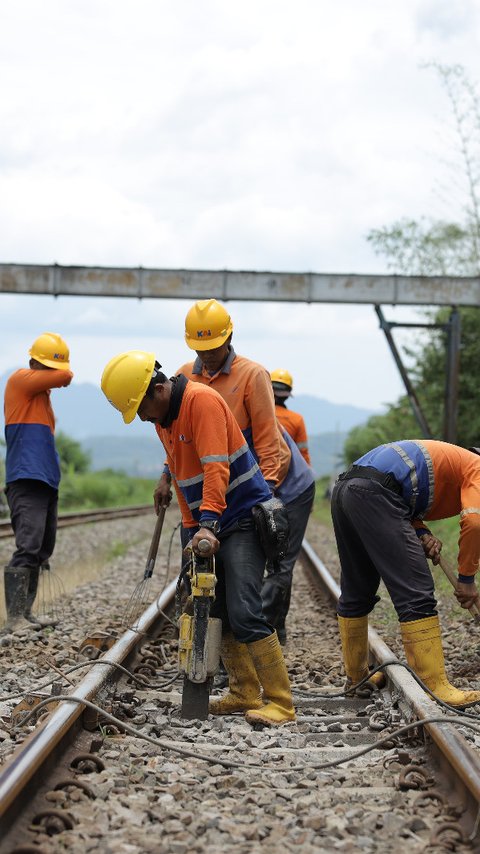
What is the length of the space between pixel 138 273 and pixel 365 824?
1583 centimetres

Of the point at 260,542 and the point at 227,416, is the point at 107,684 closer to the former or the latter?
the point at 260,542

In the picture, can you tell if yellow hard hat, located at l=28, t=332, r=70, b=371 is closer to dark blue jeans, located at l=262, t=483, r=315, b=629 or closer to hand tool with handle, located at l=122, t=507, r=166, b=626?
hand tool with handle, located at l=122, t=507, r=166, b=626

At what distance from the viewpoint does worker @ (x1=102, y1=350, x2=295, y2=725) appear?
4.93 m

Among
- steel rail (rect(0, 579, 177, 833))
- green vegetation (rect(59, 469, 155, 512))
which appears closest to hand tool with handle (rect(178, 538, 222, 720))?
steel rail (rect(0, 579, 177, 833))

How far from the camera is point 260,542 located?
5250 millimetres

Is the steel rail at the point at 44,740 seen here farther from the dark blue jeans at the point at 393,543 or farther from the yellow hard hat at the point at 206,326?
the yellow hard hat at the point at 206,326

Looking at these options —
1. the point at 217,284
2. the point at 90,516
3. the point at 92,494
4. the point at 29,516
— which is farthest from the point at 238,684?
the point at 92,494

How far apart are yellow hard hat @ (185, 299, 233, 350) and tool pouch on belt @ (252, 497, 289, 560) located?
1144mm

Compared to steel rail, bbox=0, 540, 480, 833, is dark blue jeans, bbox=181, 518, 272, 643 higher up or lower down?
higher up

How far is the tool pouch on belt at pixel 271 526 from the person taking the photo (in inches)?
201

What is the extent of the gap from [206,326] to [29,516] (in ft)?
8.78

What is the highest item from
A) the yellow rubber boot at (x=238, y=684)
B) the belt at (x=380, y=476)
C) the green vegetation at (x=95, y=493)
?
the belt at (x=380, y=476)

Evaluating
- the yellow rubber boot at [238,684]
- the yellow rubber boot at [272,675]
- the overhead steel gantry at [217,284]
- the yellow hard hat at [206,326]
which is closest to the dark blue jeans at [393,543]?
the yellow rubber boot at [272,675]

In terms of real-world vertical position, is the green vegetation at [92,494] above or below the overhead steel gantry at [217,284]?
below
